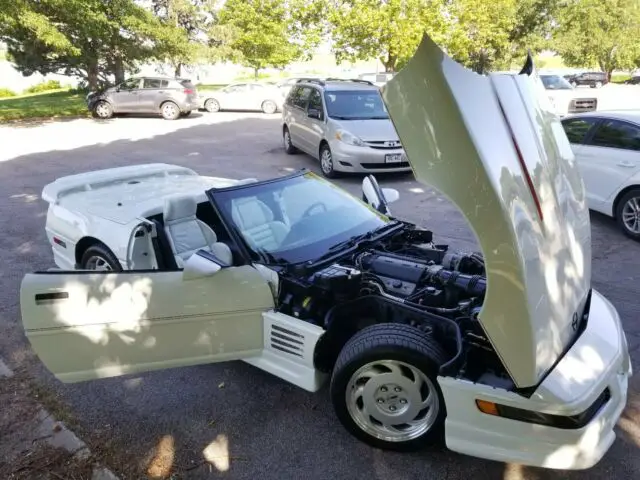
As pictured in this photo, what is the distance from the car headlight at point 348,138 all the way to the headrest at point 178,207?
18.1ft

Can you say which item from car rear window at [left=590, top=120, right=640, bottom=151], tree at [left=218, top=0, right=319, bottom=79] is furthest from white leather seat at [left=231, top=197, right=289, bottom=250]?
tree at [left=218, top=0, right=319, bottom=79]

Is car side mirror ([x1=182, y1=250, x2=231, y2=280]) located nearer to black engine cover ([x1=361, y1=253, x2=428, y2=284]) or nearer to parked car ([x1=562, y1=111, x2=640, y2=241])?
black engine cover ([x1=361, y1=253, x2=428, y2=284])

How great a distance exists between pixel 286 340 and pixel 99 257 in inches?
87.0

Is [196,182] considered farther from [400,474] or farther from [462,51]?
[462,51]

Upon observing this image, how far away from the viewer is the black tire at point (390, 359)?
2.53m

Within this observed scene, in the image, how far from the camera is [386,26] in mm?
18922

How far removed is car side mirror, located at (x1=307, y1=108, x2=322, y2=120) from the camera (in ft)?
32.7

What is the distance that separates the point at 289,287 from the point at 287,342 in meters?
0.33

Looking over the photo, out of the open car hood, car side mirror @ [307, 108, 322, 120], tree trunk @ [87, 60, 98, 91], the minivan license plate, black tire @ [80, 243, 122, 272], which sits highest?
the open car hood

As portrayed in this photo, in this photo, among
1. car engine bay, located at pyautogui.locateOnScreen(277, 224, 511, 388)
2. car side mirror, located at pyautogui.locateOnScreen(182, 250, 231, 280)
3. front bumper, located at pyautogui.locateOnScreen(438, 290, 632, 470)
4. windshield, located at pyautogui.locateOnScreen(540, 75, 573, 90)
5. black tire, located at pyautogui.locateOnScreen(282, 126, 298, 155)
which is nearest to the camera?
front bumper, located at pyautogui.locateOnScreen(438, 290, 632, 470)

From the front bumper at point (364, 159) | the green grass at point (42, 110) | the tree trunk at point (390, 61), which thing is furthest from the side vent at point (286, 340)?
the green grass at point (42, 110)

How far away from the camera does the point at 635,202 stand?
235 inches

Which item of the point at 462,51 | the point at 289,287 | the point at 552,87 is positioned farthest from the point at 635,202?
the point at 462,51

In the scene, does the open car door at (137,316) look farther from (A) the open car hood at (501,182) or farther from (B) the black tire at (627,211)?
(B) the black tire at (627,211)
